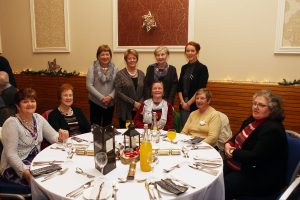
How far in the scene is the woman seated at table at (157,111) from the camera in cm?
313

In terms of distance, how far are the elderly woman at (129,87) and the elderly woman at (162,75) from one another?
0.11m

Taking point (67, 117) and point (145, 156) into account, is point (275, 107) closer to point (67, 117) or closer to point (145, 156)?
point (145, 156)

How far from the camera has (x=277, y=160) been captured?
208cm

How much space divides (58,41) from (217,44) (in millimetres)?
3039

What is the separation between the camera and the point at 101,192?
1.54 m

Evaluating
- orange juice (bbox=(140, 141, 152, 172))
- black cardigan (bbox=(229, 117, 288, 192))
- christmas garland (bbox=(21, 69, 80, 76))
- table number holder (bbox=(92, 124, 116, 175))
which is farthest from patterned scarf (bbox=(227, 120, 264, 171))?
christmas garland (bbox=(21, 69, 80, 76))

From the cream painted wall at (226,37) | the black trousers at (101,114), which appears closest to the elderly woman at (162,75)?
the black trousers at (101,114)

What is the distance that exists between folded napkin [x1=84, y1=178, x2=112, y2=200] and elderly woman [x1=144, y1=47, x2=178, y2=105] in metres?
2.02

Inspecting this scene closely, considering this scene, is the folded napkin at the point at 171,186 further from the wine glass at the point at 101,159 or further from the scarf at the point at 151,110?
the scarf at the point at 151,110

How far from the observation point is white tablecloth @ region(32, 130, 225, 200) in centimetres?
156

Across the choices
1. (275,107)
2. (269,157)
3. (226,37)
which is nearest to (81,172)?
(269,157)

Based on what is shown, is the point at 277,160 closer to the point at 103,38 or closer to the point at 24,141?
the point at 24,141

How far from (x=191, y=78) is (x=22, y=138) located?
2068 mm

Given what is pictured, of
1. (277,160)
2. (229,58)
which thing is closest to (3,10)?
(229,58)
